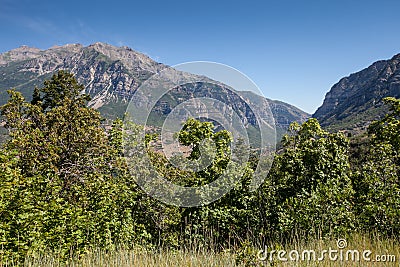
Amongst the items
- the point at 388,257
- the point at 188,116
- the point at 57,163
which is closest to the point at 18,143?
the point at 57,163

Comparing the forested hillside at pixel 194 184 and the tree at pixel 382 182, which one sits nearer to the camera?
the forested hillside at pixel 194 184

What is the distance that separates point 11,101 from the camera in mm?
12953

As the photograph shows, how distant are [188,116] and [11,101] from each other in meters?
8.63

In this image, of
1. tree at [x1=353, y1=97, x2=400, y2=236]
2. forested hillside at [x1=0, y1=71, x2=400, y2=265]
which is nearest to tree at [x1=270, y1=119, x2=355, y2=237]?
forested hillside at [x1=0, y1=71, x2=400, y2=265]

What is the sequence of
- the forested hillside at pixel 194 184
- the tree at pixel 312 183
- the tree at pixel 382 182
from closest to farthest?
the forested hillside at pixel 194 184 < the tree at pixel 382 182 < the tree at pixel 312 183

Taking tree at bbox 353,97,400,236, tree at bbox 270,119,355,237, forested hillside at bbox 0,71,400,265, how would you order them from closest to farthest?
forested hillside at bbox 0,71,400,265 → tree at bbox 353,97,400,236 → tree at bbox 270,119,355,237

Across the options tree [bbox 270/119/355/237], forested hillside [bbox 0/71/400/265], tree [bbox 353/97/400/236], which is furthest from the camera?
tree [bbox 270/119/355/237]

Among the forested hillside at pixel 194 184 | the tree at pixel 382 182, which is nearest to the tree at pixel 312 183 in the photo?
the forested hillside at pixel 194 184

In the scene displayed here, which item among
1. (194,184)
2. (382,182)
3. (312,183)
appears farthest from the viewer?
(194,184)

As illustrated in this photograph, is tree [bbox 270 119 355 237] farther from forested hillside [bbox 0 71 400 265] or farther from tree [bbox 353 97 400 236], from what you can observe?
tree [bbox 353 97 400 236]

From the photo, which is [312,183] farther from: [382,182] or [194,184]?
[194,184]

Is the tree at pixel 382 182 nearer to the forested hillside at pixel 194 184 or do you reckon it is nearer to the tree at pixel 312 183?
the forested hillside at pixel 194 184

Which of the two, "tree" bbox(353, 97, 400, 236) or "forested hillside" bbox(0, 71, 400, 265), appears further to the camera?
"tree" bbox(353, 97, 400, 236)

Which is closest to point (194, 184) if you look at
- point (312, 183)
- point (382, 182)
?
point (312, 183)
